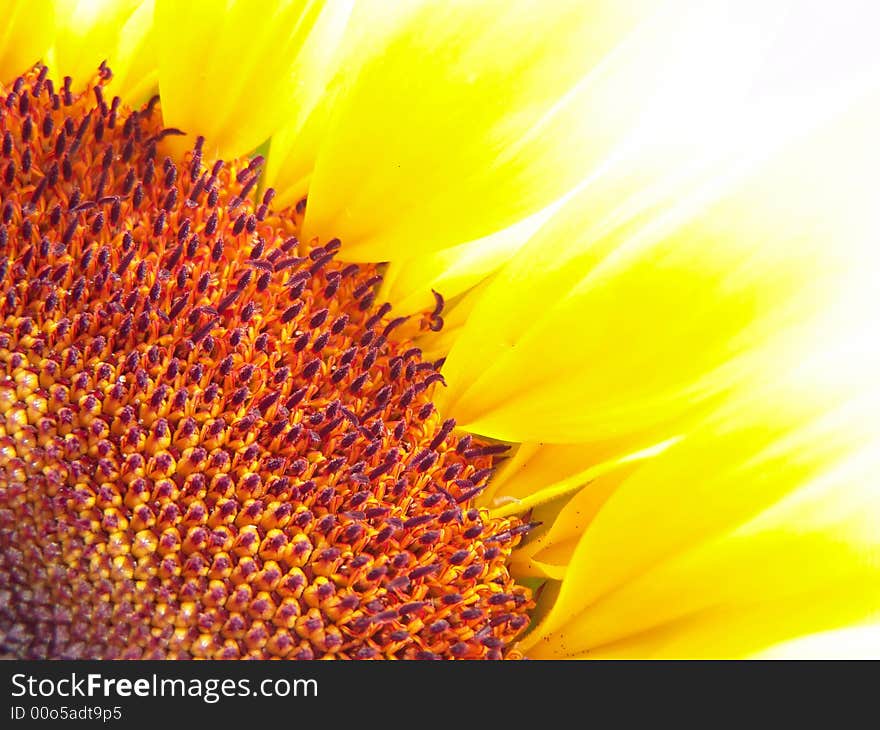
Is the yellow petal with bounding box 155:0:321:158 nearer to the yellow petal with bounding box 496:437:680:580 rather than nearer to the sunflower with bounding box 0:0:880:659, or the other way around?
the sunflower with bounding box 0:0:880:659

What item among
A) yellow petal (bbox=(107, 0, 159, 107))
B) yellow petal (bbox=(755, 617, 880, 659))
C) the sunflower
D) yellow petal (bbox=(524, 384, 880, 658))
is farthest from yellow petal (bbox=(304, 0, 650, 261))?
yellow petal (bbox=(755, 617, 880, 659))

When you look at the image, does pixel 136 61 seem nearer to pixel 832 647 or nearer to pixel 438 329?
pixel 438 329

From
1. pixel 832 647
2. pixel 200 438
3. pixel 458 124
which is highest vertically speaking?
pixel 458 124

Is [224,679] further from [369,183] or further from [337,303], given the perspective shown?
[369,183]

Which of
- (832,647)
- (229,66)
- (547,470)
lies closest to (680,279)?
(547,470)

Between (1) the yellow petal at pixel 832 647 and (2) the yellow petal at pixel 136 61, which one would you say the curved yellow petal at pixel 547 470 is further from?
(2) the yellow petal at pixel 136 61

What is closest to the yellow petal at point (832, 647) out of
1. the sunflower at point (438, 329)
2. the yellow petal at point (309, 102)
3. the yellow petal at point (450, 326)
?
the sunflower at point (438, 329)
